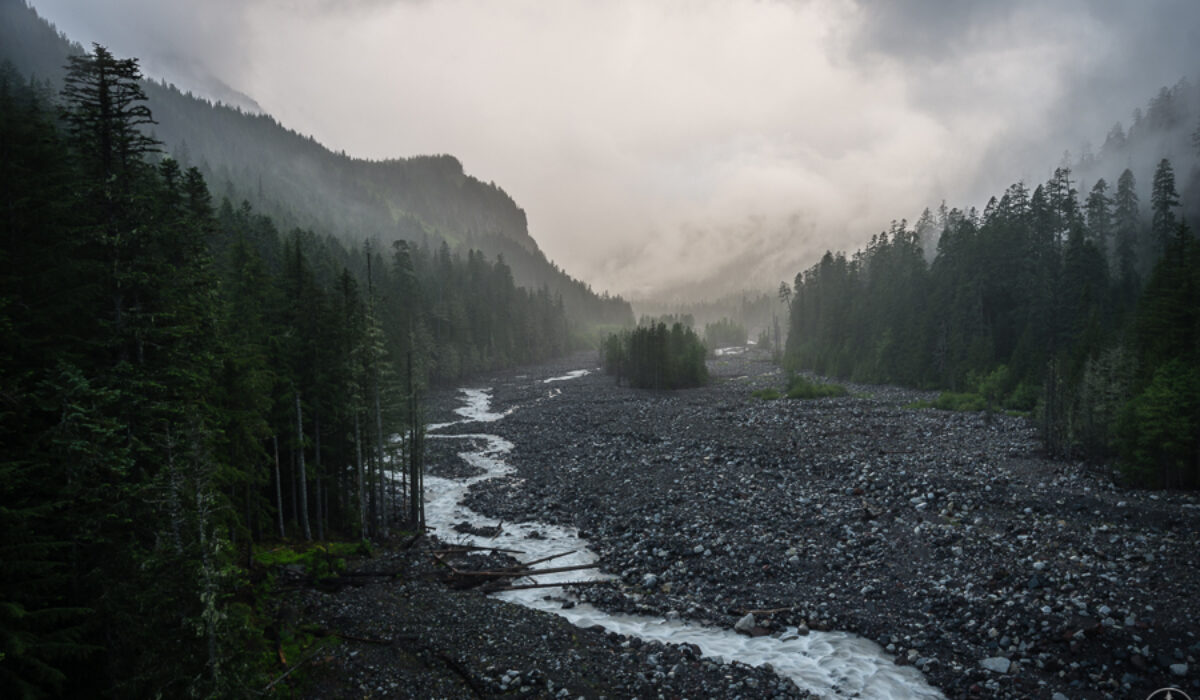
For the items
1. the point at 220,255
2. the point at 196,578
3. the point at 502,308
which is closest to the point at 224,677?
the point at 196,578

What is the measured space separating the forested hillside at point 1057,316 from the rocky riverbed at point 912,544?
3178mm

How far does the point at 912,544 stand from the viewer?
19031mm

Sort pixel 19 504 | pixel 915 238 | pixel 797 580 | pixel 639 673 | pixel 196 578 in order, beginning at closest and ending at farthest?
pixel 196 578 < pixel 19 504 < pixel 639 673 < pixel 797 580 < pixel 915 238

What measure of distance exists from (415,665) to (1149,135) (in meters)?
184

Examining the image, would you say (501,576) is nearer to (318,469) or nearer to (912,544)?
(318,469)

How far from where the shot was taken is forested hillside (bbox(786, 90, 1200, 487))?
25547 millimetres

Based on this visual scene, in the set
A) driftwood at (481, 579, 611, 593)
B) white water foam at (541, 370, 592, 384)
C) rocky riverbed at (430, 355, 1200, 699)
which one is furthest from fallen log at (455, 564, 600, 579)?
white water foam at (541, 370, 592, 384)

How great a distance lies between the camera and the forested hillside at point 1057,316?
1006 inches

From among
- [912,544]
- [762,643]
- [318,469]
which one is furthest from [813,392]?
[318,469]

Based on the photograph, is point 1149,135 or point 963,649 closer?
point 963,649

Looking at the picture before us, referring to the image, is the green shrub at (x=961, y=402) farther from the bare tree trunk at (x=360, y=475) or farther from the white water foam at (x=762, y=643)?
the bare tree trunk at (x=360, y=475)

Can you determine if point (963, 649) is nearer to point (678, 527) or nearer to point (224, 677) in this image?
point (678, 527)

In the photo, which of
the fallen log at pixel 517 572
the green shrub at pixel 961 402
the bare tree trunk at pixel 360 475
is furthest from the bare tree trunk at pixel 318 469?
the green shrub at pixel 961 402

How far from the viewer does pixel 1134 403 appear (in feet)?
80.9
